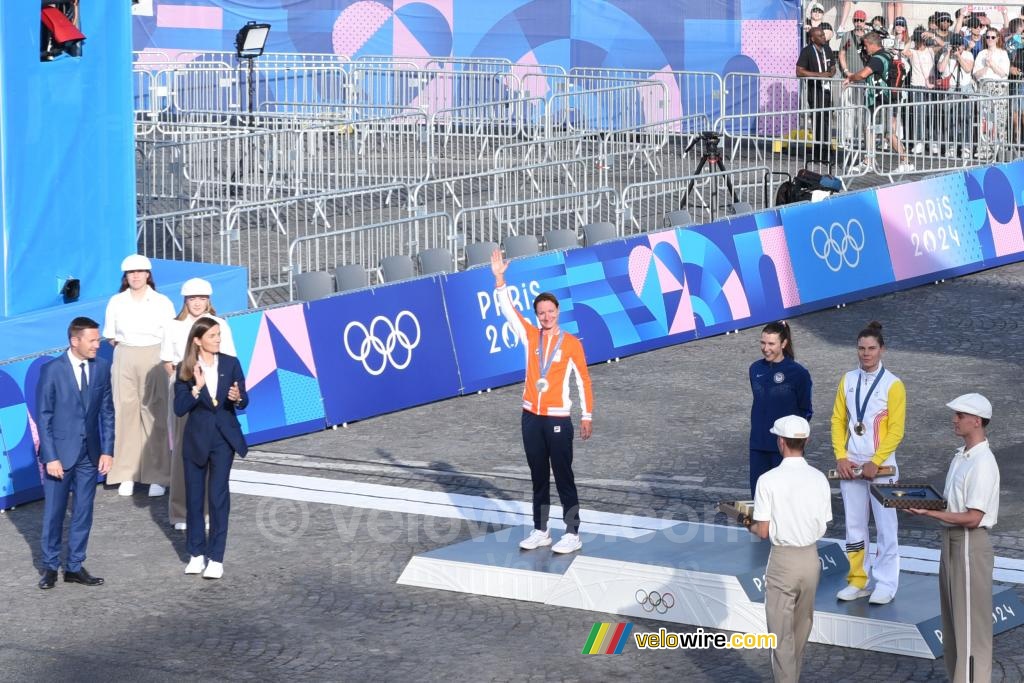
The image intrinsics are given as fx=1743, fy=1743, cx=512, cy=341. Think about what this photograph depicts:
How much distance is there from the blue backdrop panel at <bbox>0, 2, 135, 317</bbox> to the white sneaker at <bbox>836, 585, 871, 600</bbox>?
8.71 meters

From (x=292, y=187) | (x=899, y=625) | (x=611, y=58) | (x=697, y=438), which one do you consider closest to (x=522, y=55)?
(x=611, y=58)

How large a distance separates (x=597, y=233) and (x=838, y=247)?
307 centimetres

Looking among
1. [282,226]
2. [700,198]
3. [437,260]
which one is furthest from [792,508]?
[282,226]

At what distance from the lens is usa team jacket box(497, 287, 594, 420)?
40.2ft

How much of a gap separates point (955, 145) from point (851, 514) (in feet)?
53.1

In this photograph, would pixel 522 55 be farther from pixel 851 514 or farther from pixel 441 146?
pixel 851 514

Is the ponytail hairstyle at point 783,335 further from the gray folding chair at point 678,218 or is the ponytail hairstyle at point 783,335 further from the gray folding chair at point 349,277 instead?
the gray folding chair at point 678,218

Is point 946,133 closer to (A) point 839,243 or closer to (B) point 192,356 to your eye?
(A) point 839,243

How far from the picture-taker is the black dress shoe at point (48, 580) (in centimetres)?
1207

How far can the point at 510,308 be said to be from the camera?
1262 cm

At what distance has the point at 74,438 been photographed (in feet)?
39.6

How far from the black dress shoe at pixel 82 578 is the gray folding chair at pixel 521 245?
934 centimetres

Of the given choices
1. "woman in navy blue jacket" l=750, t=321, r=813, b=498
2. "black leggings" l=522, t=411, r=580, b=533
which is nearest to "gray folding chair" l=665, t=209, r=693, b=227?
"black leggings" l=522, t=411, r=580, b=533

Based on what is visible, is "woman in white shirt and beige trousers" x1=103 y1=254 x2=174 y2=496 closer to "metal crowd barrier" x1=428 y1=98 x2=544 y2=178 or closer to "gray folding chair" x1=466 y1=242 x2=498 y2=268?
"gray folding chair" x1=466 y1=242 x2=498 y2=268
